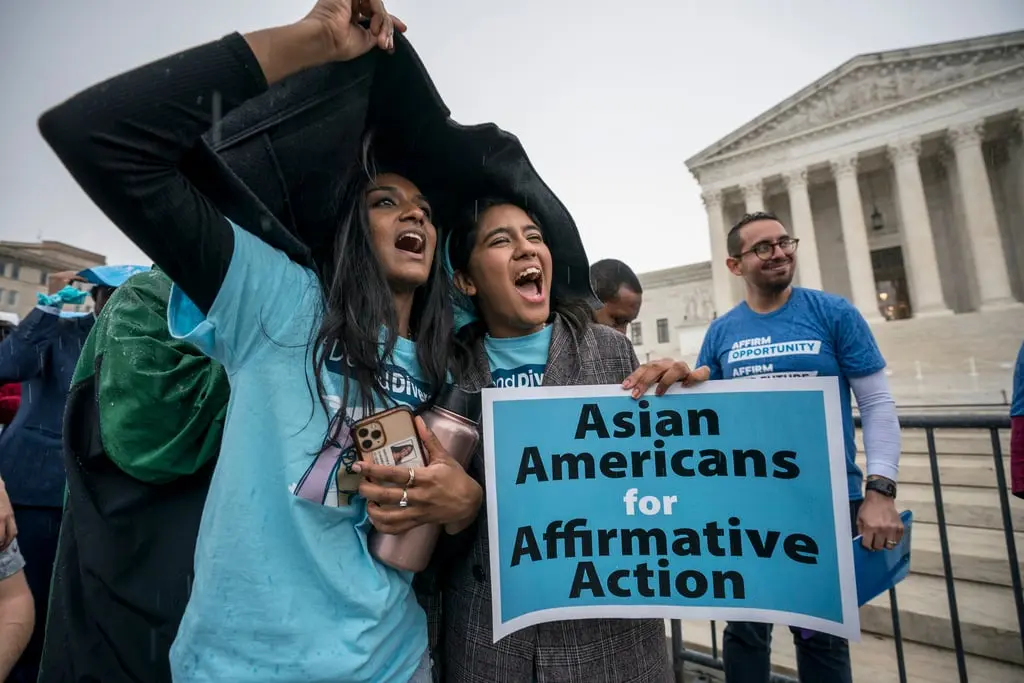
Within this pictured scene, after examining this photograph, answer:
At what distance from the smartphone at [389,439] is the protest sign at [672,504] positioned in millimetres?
371

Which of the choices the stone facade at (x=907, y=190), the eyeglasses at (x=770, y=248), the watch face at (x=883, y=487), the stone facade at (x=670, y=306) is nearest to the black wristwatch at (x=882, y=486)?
the watch face at (x=883, y=487)

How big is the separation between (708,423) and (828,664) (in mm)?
1797

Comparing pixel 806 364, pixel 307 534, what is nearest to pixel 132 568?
pixel 307 534

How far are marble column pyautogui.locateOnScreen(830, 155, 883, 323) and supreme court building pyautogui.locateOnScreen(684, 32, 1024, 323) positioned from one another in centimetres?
7

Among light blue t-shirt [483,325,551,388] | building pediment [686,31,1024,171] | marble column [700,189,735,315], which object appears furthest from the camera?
marble column [700,189,735,315]

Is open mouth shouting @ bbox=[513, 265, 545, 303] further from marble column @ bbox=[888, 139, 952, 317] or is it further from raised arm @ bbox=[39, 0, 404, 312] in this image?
marble column @ bbox=[888, 139, 952, 317]

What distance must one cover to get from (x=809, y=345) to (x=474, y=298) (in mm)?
2003

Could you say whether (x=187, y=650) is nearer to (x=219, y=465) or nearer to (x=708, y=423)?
(x=219, y=465)

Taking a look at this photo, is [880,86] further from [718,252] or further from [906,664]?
[906,664]

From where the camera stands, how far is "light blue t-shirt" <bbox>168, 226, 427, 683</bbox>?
1.04 metres

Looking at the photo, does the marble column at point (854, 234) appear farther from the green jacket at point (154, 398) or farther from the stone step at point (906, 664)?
the green jacket at point (154, 398)

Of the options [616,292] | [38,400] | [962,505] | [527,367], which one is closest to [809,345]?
[616,292]

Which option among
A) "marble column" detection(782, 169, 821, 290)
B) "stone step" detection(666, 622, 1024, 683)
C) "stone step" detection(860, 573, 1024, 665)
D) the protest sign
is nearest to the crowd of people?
the protest sign

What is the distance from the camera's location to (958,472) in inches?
207
